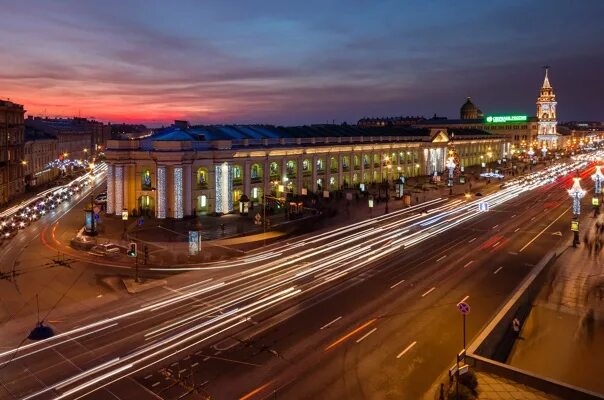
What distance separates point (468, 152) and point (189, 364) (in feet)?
449

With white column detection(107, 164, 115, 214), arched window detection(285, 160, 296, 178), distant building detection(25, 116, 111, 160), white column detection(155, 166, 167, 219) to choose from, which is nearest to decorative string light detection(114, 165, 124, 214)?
white column detection(107, 164, 115, 214)

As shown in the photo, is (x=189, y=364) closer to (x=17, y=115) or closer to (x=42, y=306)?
(x=42, y=306)

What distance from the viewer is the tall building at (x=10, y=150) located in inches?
2817

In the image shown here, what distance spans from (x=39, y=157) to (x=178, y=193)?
174ft

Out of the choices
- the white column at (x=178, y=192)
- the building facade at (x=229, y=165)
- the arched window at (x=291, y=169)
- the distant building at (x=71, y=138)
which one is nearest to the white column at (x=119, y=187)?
the building facade at (x=229, y=165)

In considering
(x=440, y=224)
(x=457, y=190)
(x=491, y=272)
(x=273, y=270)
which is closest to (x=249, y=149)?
(x=440, y=224)

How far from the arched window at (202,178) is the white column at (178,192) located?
10.4 ft

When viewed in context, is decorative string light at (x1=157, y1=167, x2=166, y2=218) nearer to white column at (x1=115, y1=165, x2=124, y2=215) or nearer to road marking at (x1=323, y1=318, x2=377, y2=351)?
→ white column at (x1=115, y1=165, x2=124, y2=215)

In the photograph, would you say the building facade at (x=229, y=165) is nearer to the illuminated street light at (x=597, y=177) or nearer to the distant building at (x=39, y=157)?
the distant building at (x=39, y=157)

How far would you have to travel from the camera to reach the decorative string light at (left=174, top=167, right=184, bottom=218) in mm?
60031

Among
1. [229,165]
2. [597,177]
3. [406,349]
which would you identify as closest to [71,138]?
[229,165]

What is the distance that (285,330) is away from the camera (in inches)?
1011

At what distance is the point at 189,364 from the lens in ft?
71.9

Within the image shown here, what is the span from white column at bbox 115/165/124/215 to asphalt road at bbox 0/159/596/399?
1037 inches
